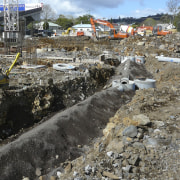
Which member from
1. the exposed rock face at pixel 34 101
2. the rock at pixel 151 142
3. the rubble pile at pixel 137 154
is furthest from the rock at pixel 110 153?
the exposed rock face at pixel 34 101

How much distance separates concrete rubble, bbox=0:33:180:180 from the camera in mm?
5609

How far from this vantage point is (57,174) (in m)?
6.82

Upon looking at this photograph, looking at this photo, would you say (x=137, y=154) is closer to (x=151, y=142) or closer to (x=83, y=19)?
(x=151, y=142)

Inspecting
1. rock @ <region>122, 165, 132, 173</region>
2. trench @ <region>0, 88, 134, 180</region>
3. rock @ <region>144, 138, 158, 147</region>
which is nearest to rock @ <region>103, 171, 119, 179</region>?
rock @ <region>122, 165, 132, 173</region>

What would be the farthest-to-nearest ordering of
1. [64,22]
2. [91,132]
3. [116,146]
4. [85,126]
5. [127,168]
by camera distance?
1. [64,22]
2. [85,126]
3. [91,132]
4. [116,146]
5. [127,168]

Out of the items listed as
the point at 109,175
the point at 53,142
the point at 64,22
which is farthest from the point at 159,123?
the point at 64,22

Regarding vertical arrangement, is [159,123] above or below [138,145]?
above

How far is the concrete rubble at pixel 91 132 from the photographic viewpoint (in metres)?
5.61

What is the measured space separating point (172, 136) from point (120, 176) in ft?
7.67

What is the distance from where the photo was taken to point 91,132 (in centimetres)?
949

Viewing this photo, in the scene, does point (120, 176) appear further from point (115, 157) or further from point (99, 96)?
point (99, 96)

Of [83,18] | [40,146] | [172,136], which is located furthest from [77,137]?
[83,18]

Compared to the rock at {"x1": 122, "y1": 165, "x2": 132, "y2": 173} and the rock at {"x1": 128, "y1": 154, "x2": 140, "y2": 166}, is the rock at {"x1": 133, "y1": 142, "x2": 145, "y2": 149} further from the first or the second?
the rock at {"x1": 122, "y1": 165, "x2": 132, "y2": 173}

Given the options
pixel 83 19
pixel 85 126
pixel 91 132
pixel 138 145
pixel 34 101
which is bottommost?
pixel 91 132
